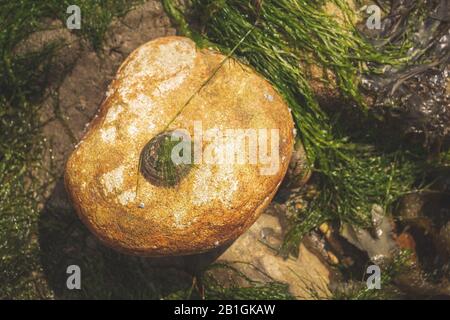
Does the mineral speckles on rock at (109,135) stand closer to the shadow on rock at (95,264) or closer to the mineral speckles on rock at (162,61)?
the mineral speckles on rock at (162,61)

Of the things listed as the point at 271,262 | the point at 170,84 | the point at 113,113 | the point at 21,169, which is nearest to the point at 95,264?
the point at 21,169

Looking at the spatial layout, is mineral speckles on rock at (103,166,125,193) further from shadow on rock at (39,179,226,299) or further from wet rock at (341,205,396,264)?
wet rock at (341,205,396,264)

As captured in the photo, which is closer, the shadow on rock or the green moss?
the green moss

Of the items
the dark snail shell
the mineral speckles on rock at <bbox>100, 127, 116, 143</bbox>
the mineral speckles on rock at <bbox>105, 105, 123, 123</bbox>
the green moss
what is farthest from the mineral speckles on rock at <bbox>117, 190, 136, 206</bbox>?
the green moss

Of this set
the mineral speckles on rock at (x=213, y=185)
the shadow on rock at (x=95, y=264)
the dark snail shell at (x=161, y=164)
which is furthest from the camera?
the shadow on rock at (x=95, y=264)

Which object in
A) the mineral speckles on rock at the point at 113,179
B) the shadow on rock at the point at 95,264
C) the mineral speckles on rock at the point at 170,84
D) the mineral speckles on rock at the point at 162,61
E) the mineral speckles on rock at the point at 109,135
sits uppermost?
the mineral speckles on rock at the point at 162,61

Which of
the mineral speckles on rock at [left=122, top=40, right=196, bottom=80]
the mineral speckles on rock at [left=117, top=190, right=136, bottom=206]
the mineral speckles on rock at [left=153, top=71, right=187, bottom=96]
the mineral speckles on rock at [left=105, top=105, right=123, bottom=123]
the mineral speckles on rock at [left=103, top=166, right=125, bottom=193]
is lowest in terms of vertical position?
the mineral speckles on rock at [left=117, top=190, right=136, bottom=206]

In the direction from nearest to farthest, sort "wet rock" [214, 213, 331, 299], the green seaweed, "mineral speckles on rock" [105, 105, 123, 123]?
"mineral speckles on rock" [105, 105, 123, 123] → the green seaweed → "wet rock" [214, 213, 331, 299]

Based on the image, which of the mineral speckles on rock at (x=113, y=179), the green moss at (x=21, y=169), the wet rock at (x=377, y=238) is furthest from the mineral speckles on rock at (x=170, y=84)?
the wet rock at (x=377, y=238)
